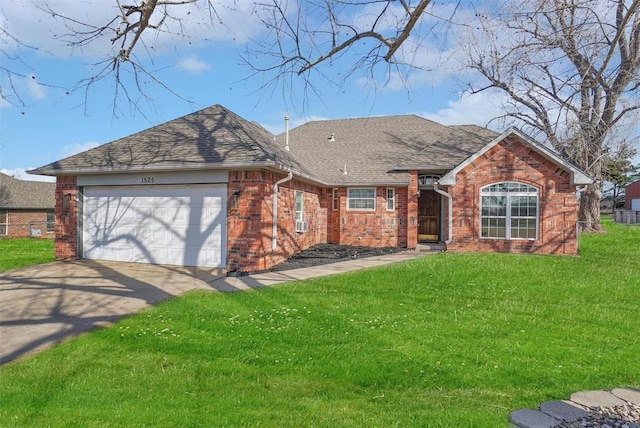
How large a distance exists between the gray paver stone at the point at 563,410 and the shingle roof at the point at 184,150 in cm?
778

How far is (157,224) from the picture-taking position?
11578 millimetres

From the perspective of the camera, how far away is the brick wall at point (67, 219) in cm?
1234

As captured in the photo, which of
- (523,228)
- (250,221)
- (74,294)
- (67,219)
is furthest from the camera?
(523,228)

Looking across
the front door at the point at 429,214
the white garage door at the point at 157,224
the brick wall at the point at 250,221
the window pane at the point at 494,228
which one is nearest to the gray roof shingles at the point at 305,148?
the brick wall at the point at 250,221

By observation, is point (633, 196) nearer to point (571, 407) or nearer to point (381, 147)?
point (381, 147)

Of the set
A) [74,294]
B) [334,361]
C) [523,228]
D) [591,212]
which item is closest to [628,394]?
[334,361]

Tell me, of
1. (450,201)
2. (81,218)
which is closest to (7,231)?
(81,218)

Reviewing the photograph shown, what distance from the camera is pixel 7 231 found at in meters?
30.7

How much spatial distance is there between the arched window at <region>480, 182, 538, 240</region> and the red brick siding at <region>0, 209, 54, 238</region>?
33.0 metres

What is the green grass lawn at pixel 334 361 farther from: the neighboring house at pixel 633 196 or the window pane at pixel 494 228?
the neighboring house at pixel 633 196

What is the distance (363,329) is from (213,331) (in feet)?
6.96

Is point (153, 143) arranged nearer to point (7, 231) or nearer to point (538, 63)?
point (538, 63)

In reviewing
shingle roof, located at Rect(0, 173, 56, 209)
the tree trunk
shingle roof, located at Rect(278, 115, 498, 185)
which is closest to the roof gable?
shingle roof, located at Rect(278, 115, 498, 185)

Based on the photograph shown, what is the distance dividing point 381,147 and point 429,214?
383 centimetres
